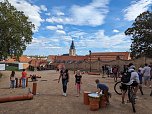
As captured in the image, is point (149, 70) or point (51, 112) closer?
point (51, 112)

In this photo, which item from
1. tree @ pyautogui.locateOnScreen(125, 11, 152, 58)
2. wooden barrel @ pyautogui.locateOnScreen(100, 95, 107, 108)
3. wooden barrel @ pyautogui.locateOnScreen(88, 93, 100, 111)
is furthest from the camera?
tree @ pyautogui.locateOnScreen(125, 11, 152, 58)

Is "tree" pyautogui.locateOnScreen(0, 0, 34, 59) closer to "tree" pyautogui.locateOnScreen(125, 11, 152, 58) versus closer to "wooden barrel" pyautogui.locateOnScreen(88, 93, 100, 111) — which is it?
"tree" pyautogui.locateOnScreen(125, 11, 152, 58)

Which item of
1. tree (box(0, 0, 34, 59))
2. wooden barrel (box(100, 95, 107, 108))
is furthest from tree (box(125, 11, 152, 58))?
wooden barrel (box(100, 95, 107, 108))

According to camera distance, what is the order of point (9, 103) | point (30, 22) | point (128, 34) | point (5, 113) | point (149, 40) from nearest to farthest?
1. point (5, 113)
2. point (9, 103)
3. point (149, 40)
4. point (128, 34)
5. point (30, 22)

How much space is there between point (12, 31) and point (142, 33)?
18.2 m

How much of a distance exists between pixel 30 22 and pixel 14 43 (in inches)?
230

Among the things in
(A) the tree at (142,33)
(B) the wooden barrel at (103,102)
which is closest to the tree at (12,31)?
(A) the tree at (142,33)

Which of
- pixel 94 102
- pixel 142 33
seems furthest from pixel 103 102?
pixel 142 33

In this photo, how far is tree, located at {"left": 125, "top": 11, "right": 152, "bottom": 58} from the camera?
3591cm

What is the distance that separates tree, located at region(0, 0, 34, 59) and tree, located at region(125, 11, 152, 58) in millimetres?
15551

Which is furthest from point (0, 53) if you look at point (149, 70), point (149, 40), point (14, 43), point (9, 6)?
point (149, 70)

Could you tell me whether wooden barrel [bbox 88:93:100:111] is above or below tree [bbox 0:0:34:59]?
below

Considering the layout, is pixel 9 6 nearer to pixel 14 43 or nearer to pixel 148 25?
pixel 14 43

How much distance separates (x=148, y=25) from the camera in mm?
35781
